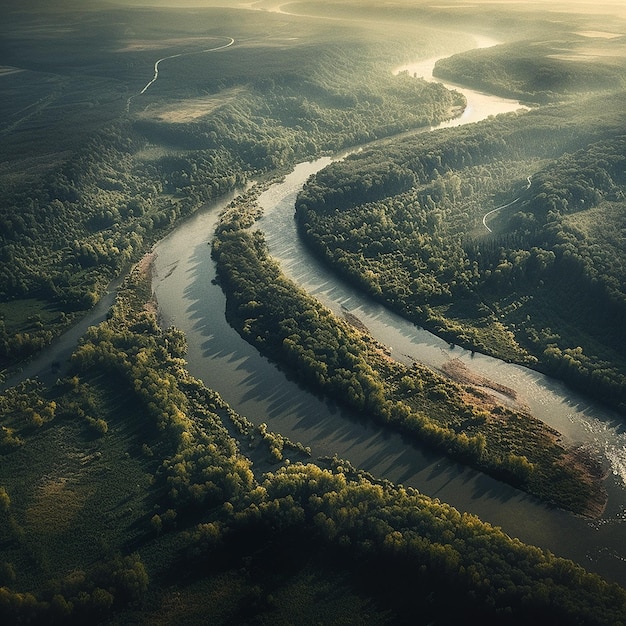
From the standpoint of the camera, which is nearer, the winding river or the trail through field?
the winding river

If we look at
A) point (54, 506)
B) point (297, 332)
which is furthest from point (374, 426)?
point (54, 506)

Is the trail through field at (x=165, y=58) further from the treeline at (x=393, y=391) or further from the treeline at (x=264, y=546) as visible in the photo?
the treeline at (x=264, y=546)

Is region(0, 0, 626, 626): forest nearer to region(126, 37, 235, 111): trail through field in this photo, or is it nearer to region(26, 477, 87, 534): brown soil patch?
region(26, 477, 87, 534): brown soil patch

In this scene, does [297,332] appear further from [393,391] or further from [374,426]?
[374,426]

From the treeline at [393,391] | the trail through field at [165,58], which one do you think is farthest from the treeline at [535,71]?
the treeline at [393,391]

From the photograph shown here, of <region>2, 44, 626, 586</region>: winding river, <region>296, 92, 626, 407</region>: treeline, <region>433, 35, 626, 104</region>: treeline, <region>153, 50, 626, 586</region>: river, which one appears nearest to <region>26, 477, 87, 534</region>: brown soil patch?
<region>2, 44, 626, 586</region>: winding river

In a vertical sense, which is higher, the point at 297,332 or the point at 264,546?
the point at 297,332

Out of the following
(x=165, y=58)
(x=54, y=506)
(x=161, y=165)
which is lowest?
(x=54, y=506)

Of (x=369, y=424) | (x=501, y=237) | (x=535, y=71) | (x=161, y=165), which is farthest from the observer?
Answer: (x=535, y=71)
